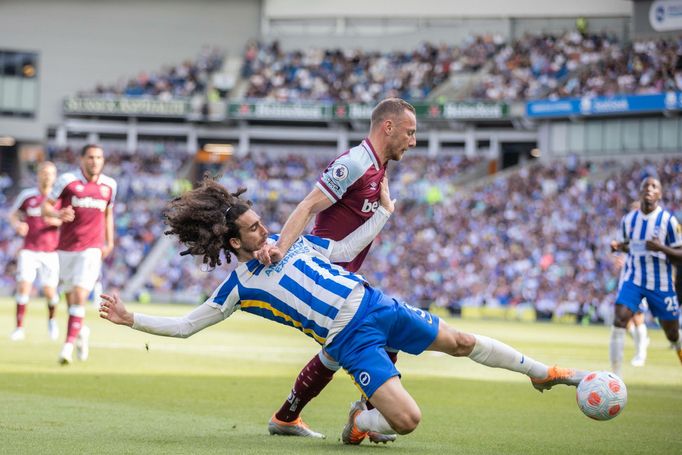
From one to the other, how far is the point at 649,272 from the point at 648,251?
0.31 meters

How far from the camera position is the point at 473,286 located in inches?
1660

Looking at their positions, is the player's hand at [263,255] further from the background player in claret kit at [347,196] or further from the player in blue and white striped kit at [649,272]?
the player in blue and white striped kit at [649,272]

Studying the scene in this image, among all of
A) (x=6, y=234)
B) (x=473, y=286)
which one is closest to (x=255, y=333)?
(x=473, y=286)

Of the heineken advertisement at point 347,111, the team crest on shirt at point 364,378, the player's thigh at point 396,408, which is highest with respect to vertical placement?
the heineken advertisement at point 347,111

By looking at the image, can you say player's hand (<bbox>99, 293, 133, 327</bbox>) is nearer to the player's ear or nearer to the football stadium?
the football stadium

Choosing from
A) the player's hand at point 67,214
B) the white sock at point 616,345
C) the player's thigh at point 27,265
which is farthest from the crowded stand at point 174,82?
the white sock at point 616,345

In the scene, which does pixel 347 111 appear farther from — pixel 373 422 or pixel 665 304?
pixel 373 422

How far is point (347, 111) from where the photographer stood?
60.2 m

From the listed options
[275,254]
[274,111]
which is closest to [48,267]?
[275,254]

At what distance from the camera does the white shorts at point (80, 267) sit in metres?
13.9

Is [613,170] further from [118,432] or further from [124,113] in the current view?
[118,432]

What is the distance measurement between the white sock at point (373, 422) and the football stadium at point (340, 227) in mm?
21

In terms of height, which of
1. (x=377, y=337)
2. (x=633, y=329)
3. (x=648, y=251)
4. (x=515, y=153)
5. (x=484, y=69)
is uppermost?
(x=484, y=69)

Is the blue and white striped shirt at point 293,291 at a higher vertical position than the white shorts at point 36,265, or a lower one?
higher
